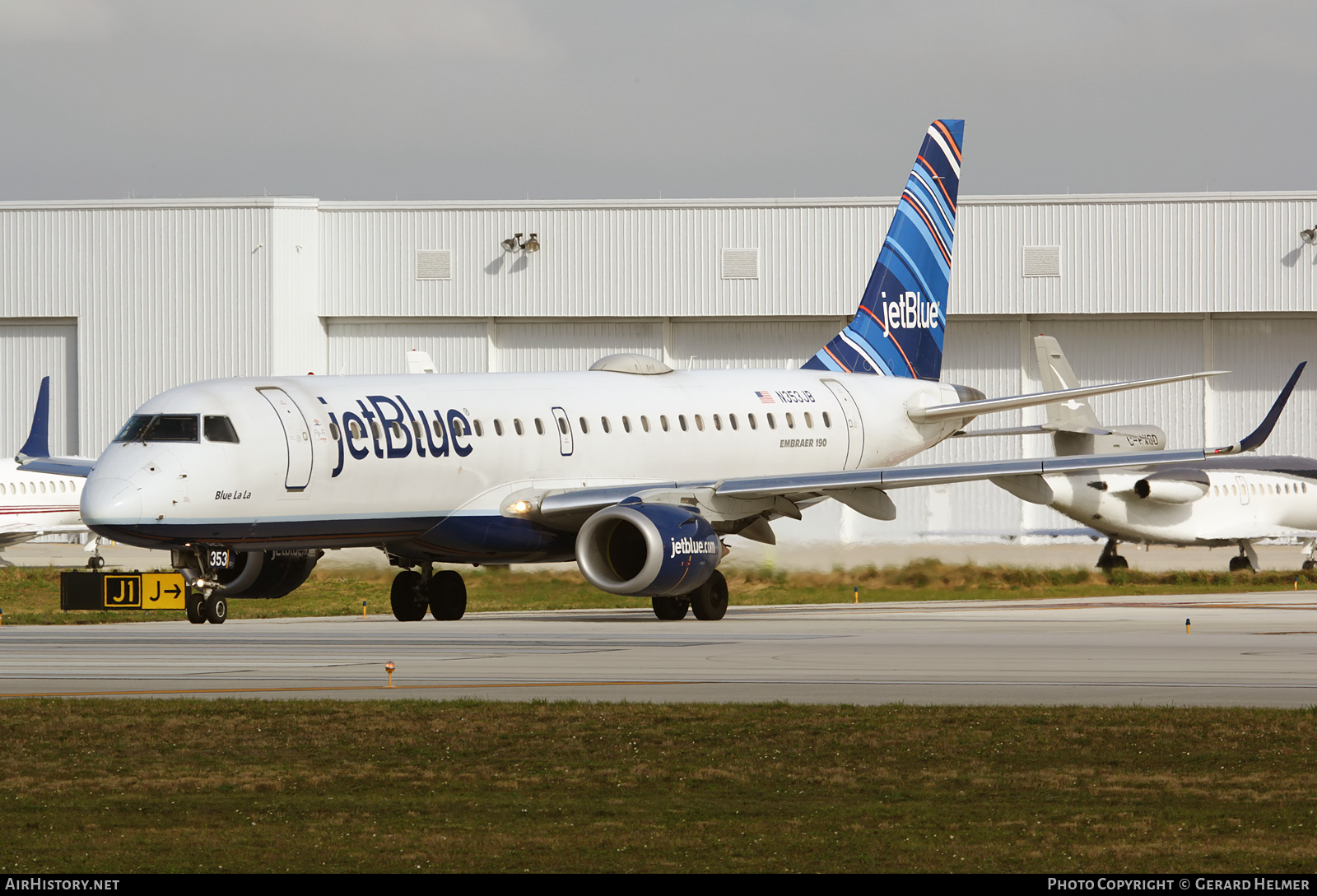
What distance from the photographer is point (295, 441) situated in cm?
2789

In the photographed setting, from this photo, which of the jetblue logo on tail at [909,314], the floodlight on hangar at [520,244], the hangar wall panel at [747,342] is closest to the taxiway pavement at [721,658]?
the jetblue logo on tail at [909,314]

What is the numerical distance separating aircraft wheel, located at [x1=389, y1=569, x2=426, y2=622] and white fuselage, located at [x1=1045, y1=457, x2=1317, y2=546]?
796 inches

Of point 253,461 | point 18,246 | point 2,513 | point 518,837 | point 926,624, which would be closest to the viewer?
point 518,837

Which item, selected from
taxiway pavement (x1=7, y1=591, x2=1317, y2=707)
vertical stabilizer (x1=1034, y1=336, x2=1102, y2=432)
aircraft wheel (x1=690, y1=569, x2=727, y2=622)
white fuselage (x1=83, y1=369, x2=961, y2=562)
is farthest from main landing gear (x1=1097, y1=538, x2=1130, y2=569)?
aircraft wheel (x1=690, y1=569, x2=727, y2=622)

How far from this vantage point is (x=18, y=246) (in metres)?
66.7

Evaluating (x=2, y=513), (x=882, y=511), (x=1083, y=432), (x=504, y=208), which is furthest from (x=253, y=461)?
(x=504, y=208)

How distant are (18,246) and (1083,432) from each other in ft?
131

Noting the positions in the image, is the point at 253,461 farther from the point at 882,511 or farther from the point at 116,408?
the point at 116,408

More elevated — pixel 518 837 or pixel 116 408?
pixel 116 408

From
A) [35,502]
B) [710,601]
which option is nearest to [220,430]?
[710,601]

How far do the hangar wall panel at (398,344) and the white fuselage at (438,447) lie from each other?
→ 29.8 meters

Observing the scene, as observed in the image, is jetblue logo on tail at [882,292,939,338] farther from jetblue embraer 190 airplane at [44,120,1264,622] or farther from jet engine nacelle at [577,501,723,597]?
jet engine nacelle at [577,501,723,597]

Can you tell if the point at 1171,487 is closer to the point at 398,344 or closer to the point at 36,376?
the point at 398,344

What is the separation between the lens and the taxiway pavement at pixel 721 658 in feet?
62.1
